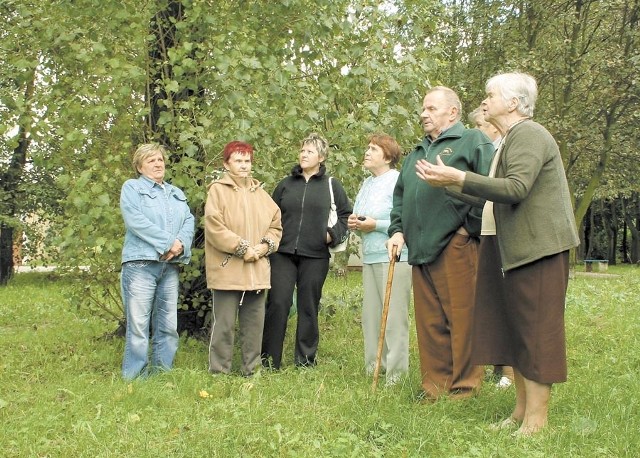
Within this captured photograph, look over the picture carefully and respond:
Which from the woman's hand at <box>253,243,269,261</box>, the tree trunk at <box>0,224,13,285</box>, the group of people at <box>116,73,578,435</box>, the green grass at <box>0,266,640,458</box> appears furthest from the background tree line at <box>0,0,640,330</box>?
the tree trunk at <box>0,224,13,285</box>

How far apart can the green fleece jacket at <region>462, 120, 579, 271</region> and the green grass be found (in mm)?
997

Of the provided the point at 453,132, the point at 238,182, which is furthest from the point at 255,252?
the point at 453,132

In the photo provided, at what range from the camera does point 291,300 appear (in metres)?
6.30

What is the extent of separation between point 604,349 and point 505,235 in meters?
3.49

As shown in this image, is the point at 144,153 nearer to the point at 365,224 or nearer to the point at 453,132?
the point at 365,224

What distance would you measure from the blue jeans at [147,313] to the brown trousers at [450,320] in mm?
2112

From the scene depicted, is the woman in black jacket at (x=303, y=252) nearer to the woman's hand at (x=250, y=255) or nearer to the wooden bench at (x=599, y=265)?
the woman's hand at (x=250, y=255)

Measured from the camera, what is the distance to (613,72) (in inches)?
686

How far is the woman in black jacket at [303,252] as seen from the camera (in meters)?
6.20

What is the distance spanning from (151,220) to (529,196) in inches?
118

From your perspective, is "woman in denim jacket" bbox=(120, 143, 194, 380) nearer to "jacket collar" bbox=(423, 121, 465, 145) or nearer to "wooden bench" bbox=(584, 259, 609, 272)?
"jacket collar" bbox=(423, 121, 465, 145)

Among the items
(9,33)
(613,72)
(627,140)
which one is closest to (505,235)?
(9,33)

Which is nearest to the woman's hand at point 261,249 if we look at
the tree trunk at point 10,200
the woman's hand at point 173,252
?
the woman's hand at point 173,252

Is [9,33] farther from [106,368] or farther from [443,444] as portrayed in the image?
[443,444]
